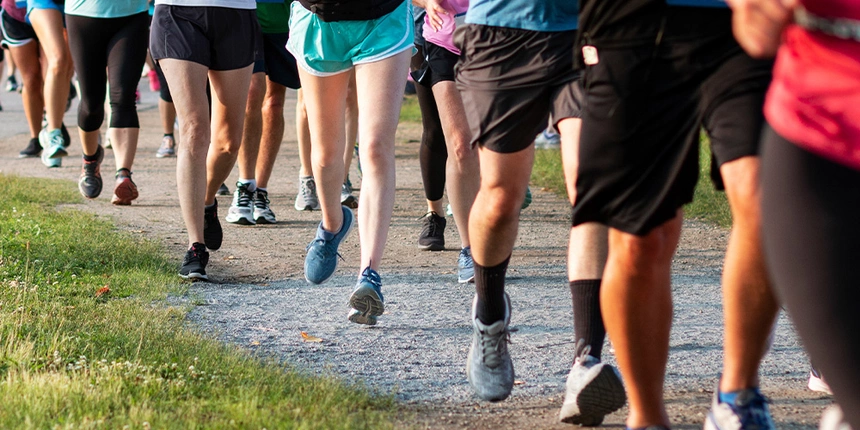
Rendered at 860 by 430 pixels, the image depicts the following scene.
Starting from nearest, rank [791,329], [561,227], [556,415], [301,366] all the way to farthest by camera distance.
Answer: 1. [556,415]
2. [301,366]
3. [791,329]
4. [561,227]

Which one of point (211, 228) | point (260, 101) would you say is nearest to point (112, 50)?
point (260, 101)

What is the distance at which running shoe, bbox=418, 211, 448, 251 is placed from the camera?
6484 millimetres

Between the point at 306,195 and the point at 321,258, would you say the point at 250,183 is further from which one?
the point at 321,258

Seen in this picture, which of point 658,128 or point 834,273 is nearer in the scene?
point 834,273

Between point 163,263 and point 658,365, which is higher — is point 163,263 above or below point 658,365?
below

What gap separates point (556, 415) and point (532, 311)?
1.50 metres

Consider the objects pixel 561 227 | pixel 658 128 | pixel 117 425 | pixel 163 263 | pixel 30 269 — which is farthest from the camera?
pixel 561 227

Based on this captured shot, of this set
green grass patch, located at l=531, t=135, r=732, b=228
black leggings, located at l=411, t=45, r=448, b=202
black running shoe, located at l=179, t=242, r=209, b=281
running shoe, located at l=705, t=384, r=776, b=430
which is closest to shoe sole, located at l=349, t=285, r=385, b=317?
black running shoe, located at l=179, t=242, r=209, b=281

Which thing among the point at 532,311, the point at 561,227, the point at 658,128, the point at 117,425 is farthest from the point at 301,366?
the point at 561,227

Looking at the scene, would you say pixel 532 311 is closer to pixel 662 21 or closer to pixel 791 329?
pixel 791 329

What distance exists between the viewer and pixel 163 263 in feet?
19.0

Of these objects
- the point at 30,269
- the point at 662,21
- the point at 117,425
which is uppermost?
the point at 662,21

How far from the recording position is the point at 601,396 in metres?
3.17

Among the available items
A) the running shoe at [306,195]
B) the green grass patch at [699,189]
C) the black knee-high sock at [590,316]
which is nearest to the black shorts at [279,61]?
the running shoe at [306,195]
